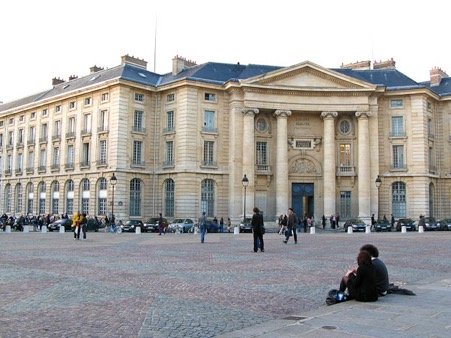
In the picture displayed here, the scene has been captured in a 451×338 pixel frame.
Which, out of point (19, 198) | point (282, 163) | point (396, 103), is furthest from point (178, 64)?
point (19, 198)

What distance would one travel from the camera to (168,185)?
161 feet

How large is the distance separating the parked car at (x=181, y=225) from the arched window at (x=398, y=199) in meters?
19.5

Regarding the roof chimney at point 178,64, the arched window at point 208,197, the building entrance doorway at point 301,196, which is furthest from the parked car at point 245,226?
the roof chimney at point 178,64

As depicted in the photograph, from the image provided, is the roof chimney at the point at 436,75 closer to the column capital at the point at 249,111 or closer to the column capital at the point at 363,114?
the column capital at the point at 363,114

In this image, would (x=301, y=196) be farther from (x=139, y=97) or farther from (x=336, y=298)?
(x=336, y=298)

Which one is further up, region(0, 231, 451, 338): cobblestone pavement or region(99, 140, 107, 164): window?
region(99, 140, 107, 164): window

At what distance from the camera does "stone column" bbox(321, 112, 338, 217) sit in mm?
48969

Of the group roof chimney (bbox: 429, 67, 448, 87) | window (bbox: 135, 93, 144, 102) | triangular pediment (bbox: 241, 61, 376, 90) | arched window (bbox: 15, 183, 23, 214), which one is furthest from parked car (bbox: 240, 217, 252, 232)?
arched window (bbox: 15, 183, 23, 214)

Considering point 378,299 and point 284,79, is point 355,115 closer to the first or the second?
point 284,79

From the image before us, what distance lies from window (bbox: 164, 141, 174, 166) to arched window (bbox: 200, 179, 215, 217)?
352 cm

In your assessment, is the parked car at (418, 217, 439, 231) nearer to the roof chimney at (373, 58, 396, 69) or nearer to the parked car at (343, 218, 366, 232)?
the parked car at (343, 218, 366, 232)

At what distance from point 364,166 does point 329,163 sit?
3132mm

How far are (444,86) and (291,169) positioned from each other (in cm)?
1850

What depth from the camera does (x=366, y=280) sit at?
876cm
